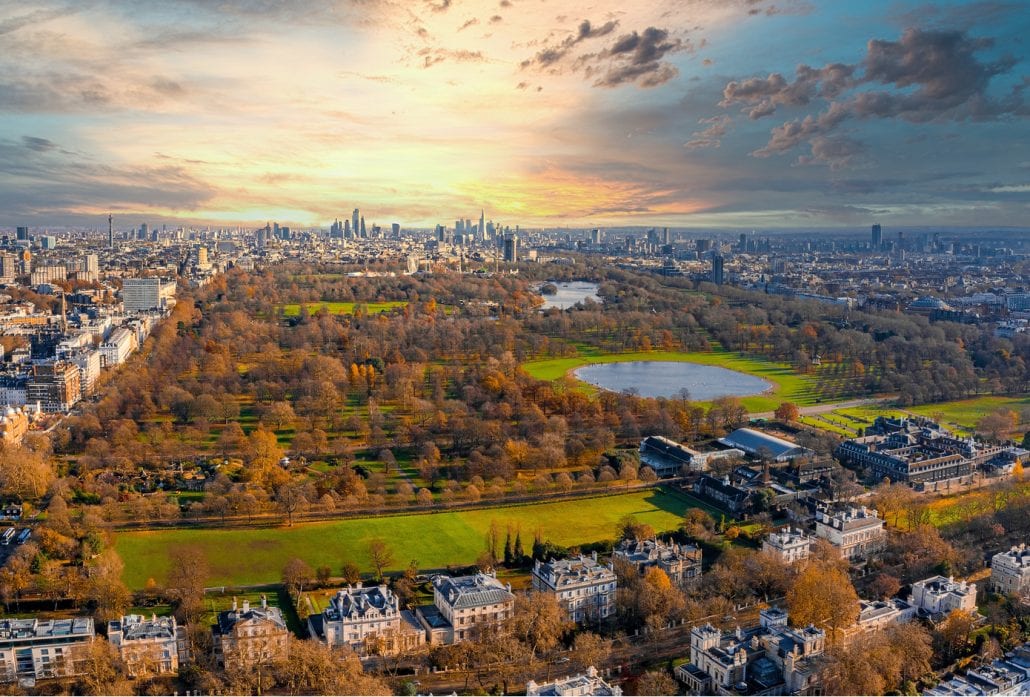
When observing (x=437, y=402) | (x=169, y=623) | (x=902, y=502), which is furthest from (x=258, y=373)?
(x=902, y=502)

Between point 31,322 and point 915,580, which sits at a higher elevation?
point 31,322

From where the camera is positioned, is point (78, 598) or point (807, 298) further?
point (807, 298)

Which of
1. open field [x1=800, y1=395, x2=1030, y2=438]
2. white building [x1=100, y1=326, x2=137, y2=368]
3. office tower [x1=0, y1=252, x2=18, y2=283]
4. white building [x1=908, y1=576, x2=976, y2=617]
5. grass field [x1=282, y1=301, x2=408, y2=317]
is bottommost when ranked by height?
white building [x1=908, y1=576, x2=976, y2=617]

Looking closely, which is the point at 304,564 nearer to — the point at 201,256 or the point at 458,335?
the point at 458,335

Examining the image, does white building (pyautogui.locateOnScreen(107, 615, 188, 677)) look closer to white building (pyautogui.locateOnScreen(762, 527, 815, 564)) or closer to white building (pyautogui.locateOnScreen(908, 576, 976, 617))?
white building (pyautogui.locateOnScreen(762, 527, 815, 564))

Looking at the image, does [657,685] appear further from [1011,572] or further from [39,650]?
[39,650]

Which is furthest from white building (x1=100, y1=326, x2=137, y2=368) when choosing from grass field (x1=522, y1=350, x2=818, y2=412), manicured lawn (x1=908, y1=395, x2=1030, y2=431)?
manicured lawn (x1=908, y1=395, x2=1030, y2=431)
